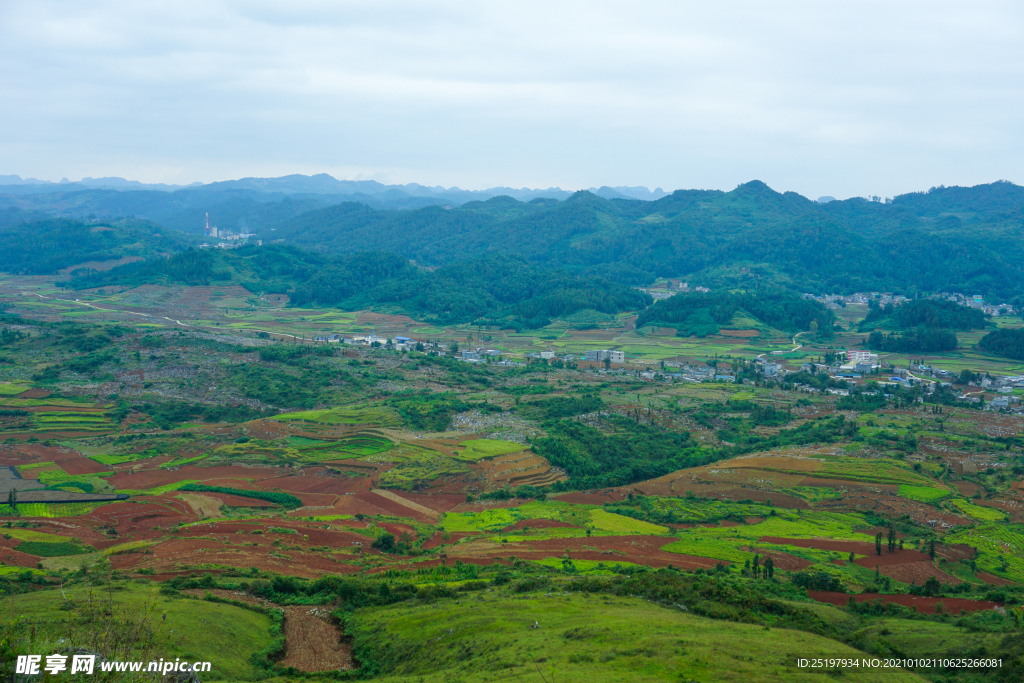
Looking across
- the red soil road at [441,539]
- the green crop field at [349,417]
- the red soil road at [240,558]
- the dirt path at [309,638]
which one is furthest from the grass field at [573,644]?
the green crop field at [349,417]

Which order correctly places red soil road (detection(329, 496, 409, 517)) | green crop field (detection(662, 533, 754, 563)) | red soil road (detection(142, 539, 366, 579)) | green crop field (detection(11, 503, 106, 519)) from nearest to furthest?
red soil road (detection(142, 539, 366, 579)), green crop field (detection(662, 533, 754, 563)), green crop field (detection(11, 503, 106, 519)), red soil road (detection(329, 496, 409, 517))

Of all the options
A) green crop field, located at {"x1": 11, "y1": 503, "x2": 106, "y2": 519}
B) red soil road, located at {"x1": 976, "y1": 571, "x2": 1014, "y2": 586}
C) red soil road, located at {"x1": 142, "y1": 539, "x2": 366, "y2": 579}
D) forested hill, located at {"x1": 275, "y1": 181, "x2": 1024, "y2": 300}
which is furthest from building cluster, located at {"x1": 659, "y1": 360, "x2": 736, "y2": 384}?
forested hill, located at {"x1": 275, "y1": 181, "x2": 1024, "y2": 300}

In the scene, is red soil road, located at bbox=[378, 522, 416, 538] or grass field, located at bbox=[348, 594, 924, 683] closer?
grass field, located at bbox=[348, 594, 924, 683]

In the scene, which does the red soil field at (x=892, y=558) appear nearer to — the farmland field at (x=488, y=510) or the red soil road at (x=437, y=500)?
the farmland field at (x=488, y=510)

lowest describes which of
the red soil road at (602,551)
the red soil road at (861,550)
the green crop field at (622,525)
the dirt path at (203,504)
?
the dirt path at (203,504)

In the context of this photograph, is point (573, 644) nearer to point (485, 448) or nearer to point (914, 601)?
point (914, 601)

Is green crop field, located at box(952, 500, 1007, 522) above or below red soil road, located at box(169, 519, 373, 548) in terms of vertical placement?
above

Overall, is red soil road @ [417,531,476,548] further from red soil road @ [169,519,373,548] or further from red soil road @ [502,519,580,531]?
red soil road @ [169,519,373,548]
